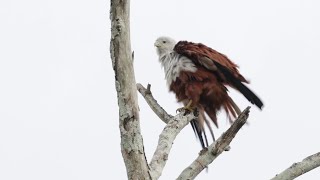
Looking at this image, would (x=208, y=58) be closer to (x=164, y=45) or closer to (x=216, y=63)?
(x=216, y=63)

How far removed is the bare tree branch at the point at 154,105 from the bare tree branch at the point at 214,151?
3.82 feet

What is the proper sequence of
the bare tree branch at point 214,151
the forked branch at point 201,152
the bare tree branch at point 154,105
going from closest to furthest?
1. the forked branch at point 201,152
2. the bare tree branch at point 214,151
3. the bare tree branch at point 154,105

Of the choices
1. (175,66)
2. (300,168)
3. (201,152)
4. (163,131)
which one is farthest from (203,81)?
(300,168)

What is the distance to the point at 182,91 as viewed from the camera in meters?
6.92

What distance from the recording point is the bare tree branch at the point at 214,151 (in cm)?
472

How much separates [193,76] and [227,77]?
43cm

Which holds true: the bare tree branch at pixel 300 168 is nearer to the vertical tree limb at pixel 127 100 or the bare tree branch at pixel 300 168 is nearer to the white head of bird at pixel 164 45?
the vertical tree limb at pixel 127 100

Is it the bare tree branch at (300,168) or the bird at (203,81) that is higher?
the bird at (203,81)

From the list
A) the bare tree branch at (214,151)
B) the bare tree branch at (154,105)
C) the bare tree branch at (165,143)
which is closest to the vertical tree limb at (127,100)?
the bare tree branch at (165,143)

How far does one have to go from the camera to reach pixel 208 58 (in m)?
6.77

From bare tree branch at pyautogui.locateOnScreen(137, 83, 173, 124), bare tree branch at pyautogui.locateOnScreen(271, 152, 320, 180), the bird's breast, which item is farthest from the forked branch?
the bird's breast

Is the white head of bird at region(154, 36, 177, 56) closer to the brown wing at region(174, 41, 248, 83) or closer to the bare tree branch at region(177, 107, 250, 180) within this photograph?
the brown wing at region(174, 41, 248, 83)

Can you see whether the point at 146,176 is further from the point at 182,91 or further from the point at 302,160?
the point at 182,91

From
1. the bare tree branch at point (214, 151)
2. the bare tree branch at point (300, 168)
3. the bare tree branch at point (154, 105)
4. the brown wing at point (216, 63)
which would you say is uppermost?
the brown wing at point (216, 63)
